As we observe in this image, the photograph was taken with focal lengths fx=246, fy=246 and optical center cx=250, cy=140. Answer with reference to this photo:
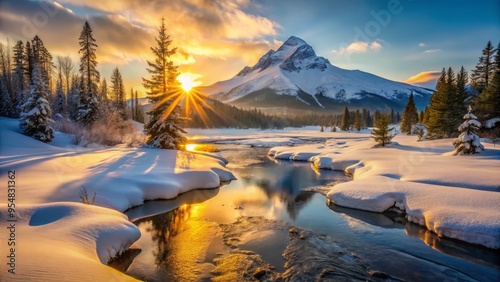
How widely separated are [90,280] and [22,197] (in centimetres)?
757

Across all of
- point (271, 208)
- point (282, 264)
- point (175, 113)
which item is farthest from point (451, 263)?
point (175, 113)

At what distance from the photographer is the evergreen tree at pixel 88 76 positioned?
33.3m

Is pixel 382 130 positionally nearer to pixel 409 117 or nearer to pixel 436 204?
pixel 436 204

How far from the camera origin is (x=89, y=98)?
33.7 meters

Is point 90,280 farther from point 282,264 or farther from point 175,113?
point 175,113

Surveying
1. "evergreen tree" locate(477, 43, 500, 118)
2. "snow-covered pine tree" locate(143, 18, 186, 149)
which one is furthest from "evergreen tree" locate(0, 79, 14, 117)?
"evergreen tree" locate(477, 43, 500, 118)

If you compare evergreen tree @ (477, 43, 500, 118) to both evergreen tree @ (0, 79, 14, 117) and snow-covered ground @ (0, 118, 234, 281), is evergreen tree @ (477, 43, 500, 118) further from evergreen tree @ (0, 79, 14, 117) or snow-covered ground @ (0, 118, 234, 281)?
evergreen tree @ (0, 79, 14, 117)

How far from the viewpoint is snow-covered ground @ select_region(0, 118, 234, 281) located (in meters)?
5.80

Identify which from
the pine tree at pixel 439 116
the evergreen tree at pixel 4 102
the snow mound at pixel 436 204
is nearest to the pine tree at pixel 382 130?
the pine tree at pixel 439 116

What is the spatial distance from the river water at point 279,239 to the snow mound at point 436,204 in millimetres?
474

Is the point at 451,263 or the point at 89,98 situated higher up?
the point at 89,98

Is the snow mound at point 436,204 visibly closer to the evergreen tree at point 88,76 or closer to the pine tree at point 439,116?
the pine tree at point 439,116

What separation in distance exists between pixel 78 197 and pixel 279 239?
9.38 meters

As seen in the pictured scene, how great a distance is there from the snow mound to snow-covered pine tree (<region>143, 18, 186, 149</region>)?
1852 cm
